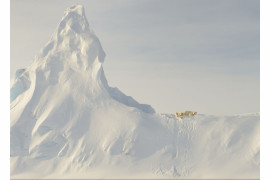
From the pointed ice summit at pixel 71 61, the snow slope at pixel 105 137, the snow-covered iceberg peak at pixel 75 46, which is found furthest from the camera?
the snow-covered iceberg peak at pixel 75 46

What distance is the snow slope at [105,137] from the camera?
201ft

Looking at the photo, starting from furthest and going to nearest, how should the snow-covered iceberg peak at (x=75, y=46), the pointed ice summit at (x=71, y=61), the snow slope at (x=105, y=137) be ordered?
1. the snow-covered iceberg peak at (x=75, y=46)
2. the pointed ice summit at (x=71, y=61)
3. the snow slope at (x=105, y=137)

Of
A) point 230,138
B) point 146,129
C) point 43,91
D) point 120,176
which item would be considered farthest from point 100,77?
point 230,138

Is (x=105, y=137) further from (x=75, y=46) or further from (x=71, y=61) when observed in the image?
(x=75, y=46)

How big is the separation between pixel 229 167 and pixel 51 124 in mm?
35652

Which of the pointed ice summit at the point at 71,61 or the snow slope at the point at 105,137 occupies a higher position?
the pointed ice summit at the point at 71,61

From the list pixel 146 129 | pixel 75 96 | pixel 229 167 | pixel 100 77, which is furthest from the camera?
pixel 100 77

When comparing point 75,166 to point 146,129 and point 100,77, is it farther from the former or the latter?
point 100,77

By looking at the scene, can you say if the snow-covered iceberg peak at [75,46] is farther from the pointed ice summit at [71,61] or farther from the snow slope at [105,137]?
the snow slope at [105,137]

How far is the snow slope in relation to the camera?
61.2 meters

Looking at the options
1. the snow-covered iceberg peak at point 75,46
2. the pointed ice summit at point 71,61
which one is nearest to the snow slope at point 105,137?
the pointed ice summit at point 71,61

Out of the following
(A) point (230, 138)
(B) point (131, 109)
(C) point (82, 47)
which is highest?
(C) point (82, 47)

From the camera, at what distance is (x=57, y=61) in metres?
73.6

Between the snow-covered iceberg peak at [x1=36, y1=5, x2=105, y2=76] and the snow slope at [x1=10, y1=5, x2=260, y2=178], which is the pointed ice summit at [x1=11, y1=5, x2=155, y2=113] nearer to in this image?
the snow-covered iceberg peak at [x1=36, y1=5, x2=105, y2=76]
